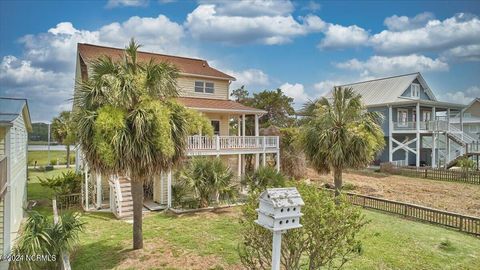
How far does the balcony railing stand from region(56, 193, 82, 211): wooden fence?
22.4 feet

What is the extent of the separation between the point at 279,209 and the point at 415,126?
1232 inches

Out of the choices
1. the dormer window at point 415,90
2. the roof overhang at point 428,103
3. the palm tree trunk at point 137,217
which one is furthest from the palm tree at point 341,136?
the dormer window at point 415,90

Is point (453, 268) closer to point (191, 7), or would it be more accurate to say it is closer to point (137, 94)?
point (137, 94)

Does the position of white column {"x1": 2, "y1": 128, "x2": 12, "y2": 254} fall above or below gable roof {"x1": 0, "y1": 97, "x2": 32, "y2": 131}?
below

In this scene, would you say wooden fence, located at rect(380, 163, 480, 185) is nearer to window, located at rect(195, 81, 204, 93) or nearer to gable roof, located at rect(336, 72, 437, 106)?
gable roof, located at rect(336, 72, 437, 106)

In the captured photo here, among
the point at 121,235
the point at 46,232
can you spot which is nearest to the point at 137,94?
the point at 46,232

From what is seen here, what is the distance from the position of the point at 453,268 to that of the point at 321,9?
14868 mm

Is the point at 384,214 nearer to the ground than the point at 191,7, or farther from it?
nearer to the ground

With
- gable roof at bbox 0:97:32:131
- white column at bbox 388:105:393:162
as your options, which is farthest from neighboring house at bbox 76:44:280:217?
white column at bbox 388:105:393:162

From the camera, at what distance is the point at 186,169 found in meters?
15.4

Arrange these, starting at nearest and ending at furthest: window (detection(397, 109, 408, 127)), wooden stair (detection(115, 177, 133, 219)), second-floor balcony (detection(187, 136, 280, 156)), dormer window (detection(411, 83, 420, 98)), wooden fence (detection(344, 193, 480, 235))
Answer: wooden fence (detection(344, 193, 480, 235)) < wooden stair (detection(115, 177, 133, 219)) < second-floor balcony (detection(187, 136, 280, 156)) < window (detection(397, 109, 408, 127)) < dormer window (detection(411, 83, 420, 98))

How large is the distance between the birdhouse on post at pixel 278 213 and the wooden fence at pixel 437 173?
24874mm

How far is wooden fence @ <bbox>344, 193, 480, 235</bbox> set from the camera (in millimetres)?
12191

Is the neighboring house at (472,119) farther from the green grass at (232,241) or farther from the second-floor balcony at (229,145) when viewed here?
the green grass at (232,241)
